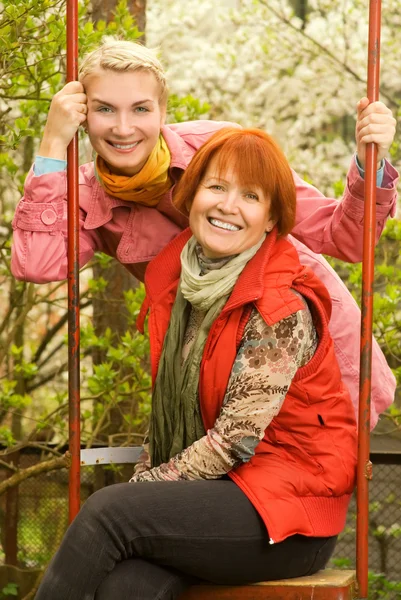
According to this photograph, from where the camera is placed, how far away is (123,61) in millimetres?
3037

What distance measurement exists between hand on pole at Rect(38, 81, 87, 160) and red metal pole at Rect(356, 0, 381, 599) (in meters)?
0.76

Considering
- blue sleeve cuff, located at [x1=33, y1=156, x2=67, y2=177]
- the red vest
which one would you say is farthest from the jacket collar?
blue sleeve cuff, located at [x1=33, y1=156, x2=67, y2=177]

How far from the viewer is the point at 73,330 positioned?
2.84 meters

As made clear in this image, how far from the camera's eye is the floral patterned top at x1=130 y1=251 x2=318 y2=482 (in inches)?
105

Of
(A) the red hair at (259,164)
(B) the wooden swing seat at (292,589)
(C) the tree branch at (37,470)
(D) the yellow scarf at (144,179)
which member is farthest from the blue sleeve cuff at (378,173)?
(C) the tree branch at (37,470)

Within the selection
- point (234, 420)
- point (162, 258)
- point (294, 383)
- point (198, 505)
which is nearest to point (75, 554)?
point (198, 505)

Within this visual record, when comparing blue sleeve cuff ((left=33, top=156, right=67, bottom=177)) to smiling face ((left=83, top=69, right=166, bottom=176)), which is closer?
blue sleeve cuff ((left=33, top=156, right=67, bottom=177))

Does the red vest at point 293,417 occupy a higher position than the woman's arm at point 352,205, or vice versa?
the woman's arm at point 352,205

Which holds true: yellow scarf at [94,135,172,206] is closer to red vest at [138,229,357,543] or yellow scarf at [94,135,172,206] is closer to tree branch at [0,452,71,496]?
red vest at [138,229,357,543]

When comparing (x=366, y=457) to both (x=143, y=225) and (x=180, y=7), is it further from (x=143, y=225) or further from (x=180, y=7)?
(x=180, y=7)

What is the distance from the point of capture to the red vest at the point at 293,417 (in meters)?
2.65

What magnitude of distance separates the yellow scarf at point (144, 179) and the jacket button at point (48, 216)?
0.20 metres

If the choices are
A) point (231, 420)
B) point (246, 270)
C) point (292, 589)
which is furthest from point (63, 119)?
point (292, 589)

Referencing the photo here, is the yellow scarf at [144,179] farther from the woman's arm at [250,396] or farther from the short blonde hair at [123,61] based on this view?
the woman's arm at [250,396]
